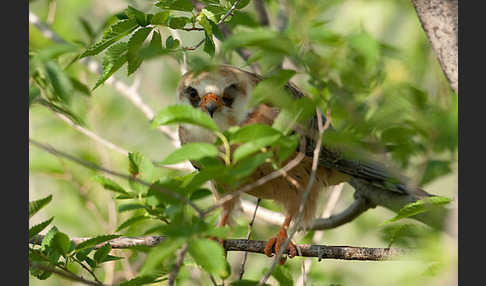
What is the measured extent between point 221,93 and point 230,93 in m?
0.13

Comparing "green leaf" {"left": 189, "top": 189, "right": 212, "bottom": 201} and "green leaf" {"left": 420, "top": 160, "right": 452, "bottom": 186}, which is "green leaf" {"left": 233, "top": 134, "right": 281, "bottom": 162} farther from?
"green leaf" {"left": 420, "top": 160, "right": 452, "bottom": 186}

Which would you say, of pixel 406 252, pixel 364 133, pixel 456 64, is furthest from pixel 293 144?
pixel 456 64

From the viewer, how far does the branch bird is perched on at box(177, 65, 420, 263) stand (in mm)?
4145

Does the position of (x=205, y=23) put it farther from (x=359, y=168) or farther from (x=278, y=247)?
(x=359, y=168)

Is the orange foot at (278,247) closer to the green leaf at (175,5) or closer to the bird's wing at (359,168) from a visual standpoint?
the bird's wing at (359,168)

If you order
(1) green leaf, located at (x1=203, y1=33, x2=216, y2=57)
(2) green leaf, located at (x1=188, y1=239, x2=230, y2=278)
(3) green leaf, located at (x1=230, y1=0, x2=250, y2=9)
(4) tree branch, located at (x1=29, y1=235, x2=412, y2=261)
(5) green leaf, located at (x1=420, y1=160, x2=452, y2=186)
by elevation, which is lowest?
(4) tree branch, located at (x1=29, y1=235, x2=412, y2=261)

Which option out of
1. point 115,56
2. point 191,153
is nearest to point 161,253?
point 191,153

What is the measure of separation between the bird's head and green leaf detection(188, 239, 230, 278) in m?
2.05

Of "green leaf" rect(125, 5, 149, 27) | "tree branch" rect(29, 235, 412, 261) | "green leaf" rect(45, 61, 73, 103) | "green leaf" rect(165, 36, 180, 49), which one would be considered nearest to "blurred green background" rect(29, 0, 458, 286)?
"tree branch" rect(29, 235, 412, 261)

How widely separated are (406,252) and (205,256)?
1.14m

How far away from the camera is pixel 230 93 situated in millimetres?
4289

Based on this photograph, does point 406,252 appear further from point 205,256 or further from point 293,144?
point 205,256

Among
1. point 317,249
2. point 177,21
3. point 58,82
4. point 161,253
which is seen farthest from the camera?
point 58,82

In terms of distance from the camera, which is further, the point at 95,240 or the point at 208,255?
the point at 95,240
